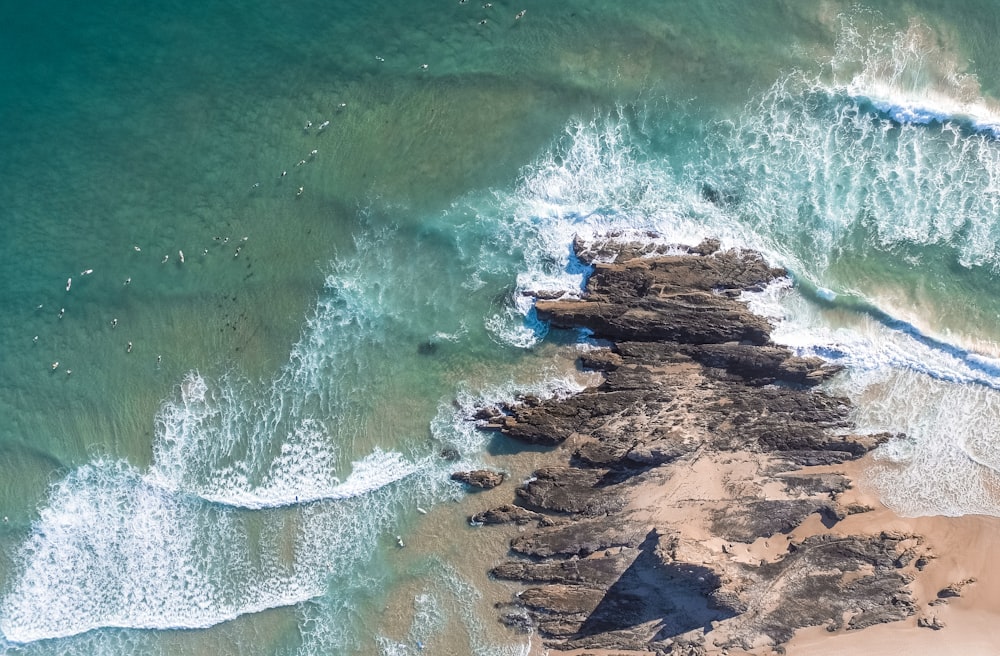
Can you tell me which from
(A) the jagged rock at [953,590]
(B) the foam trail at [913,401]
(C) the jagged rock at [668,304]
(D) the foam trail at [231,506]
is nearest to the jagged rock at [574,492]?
(D) the foam trail at [231,506]

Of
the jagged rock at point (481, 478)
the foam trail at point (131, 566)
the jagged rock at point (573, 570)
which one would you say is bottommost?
the foam trail at point (131, 566)

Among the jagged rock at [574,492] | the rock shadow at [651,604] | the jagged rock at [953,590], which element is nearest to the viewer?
the rock shadow at [651,604]

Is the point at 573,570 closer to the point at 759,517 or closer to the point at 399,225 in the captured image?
the point at 759,517

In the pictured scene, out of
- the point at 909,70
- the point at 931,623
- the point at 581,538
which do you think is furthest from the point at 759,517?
the point at 909,70

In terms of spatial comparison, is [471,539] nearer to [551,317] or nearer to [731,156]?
[551,317]

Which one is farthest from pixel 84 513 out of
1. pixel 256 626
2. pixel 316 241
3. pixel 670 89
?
pixel 670 89

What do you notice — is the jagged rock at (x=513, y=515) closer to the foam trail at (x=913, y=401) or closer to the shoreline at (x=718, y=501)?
the shoreline at (x=718, y=501)

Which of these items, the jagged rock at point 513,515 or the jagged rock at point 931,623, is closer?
the jagged rock at point 931,623
